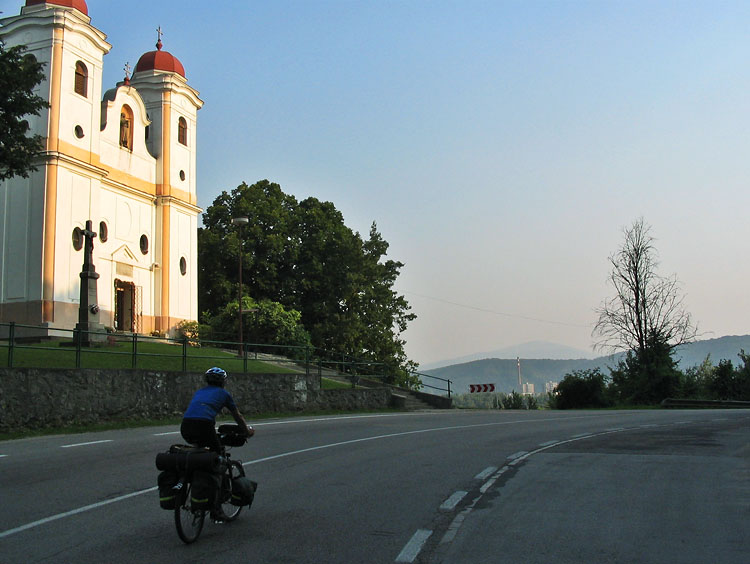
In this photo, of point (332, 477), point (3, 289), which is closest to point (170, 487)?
point (332, 477)

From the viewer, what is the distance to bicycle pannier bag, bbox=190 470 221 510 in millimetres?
7098

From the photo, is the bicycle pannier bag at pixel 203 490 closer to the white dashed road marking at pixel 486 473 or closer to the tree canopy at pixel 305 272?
the white dashed road marking at pixel 486 473

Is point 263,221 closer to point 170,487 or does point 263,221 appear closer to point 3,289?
point 3,289

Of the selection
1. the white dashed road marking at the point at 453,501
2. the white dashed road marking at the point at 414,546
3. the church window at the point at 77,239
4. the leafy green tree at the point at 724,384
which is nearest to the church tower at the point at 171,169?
the church window at the point at 77,239

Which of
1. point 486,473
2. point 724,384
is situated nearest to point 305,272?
point 724,384

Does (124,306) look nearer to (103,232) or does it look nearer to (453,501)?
(103,232)

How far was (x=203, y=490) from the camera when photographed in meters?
7.12

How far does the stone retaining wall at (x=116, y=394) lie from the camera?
60.2 feet

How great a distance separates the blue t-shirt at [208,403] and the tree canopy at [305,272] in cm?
4400

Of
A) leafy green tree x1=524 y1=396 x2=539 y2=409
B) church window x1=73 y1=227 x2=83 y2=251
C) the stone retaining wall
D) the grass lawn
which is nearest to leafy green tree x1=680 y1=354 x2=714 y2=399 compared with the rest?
leafy green tree x1=524 y1=396 x2=539 y2=409

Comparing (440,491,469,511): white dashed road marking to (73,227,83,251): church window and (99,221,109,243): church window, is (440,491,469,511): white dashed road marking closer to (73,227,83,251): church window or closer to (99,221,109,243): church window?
(73,227,83,251): church window

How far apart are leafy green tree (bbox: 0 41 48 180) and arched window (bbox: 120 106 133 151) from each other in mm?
25873

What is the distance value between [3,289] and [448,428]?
27.4 meters

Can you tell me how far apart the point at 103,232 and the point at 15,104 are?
23.8 m
